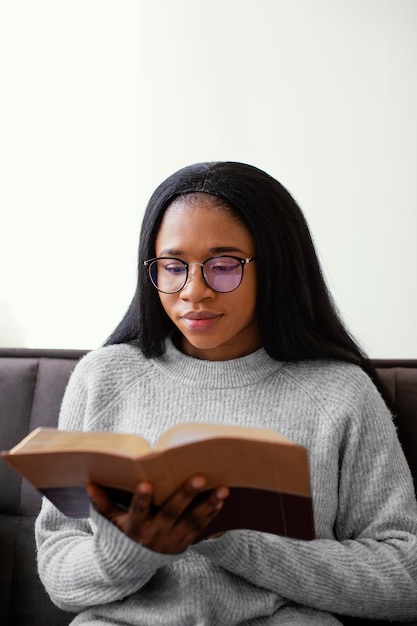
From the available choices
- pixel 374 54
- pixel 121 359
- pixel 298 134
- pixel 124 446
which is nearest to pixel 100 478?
pixel 124 446

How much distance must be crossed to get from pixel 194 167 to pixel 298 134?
656 mm

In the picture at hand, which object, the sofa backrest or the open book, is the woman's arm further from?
the sofa backrest

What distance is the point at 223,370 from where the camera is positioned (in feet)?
4.32

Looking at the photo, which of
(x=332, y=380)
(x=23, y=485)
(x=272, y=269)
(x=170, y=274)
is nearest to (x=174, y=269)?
(x=170, y=274)

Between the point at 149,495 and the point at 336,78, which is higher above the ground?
the point at 336,78

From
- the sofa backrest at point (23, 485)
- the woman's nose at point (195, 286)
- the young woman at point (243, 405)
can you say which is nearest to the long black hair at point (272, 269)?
the young woman at point (243, 405)

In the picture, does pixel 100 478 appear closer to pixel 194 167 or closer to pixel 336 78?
pixel 194 167

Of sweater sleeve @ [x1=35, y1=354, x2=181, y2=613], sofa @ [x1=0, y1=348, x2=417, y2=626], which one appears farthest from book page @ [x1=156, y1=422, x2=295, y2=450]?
sofa @ [x1=0, y1=348, x2=417, y2=626]

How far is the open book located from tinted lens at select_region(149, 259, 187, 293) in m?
0.37

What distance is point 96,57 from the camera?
1979 millimetres

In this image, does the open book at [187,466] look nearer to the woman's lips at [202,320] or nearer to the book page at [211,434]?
the book page at [211,434]

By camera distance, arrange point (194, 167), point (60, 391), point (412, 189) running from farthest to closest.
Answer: point (412, 189) < point (60, 391) < point (194, 167)

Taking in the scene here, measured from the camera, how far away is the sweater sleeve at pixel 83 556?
0.99 meters

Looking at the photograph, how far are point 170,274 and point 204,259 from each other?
0.07 metres
